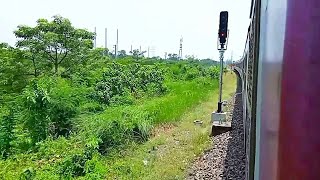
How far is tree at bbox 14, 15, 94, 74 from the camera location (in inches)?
627

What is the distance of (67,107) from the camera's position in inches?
363

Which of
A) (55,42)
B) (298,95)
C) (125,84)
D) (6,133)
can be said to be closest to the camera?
(298,95)

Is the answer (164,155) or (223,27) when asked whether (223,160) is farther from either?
(223,27)

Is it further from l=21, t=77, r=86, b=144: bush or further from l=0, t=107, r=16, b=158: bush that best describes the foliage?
l=0, t=107, r=16, b=158: bush

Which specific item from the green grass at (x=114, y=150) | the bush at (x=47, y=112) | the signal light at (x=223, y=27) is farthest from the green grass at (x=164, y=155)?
the bush at (x=47, y=112)

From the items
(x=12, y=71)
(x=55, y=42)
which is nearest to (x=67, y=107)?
(x=12, y=71)

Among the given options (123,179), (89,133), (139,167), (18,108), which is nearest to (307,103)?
(123,179)

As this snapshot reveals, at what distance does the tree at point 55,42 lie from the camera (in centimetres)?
1591

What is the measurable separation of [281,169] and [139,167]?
5.25m

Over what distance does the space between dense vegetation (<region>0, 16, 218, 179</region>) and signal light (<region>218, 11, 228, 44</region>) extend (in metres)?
2.75

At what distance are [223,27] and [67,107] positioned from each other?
179 inches

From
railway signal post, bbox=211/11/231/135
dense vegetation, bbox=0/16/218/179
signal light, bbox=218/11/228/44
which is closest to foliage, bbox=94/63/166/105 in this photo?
dense vegetation, bbox=0/16/218/179

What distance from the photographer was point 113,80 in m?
12.5

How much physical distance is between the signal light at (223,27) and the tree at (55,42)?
10352 millimetres
